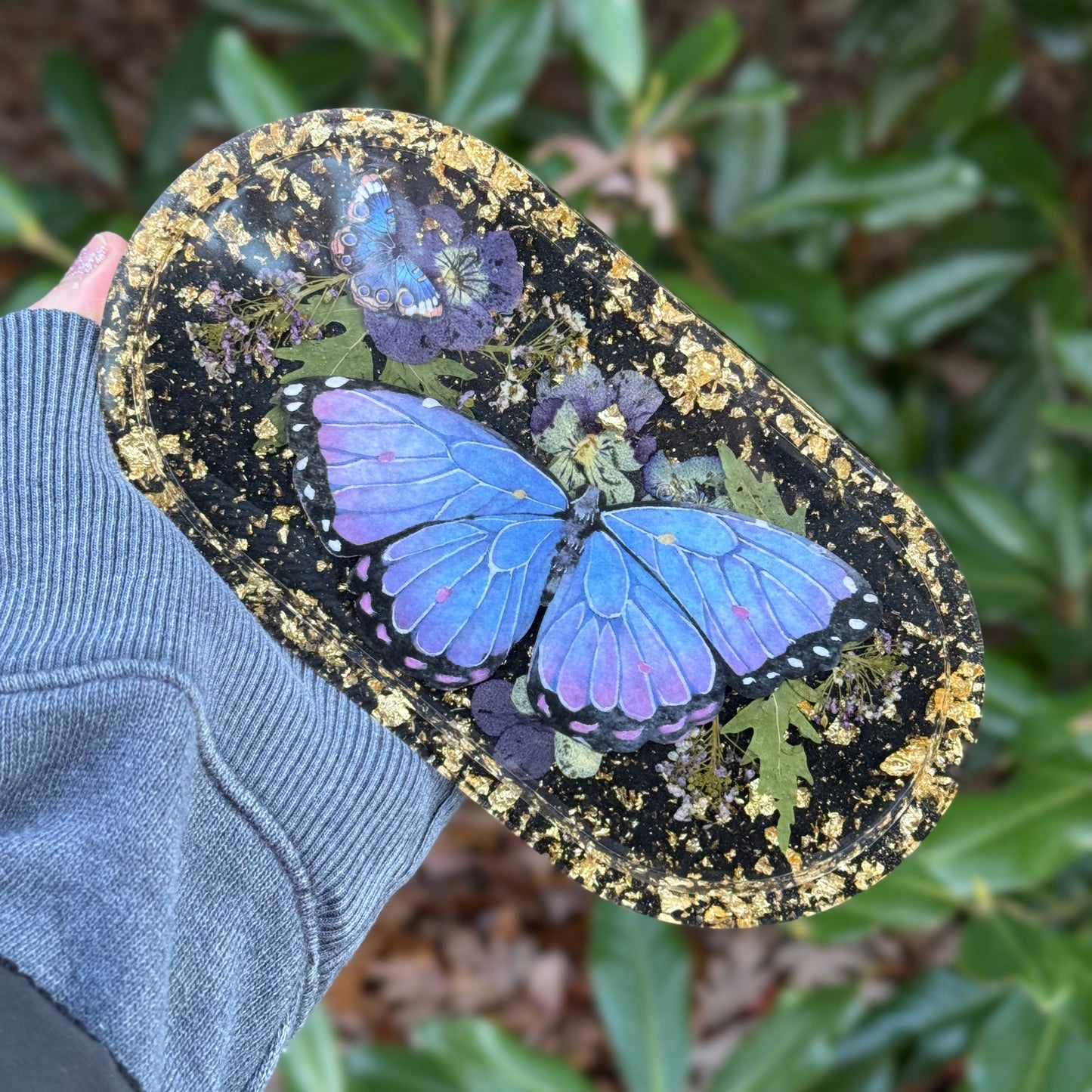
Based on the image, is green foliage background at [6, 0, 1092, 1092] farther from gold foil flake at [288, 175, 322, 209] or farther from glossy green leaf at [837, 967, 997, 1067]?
gold foil flake at [288, 175, 322, 209]

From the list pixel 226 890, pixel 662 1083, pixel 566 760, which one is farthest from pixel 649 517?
pixel 662 1083

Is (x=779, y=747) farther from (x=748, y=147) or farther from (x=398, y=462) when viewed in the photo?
(x=748, y=147)

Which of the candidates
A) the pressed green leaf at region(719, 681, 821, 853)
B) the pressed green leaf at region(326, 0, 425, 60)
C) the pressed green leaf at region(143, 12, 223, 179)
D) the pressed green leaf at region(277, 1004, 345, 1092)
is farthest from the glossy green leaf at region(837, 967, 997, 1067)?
the pressed green leaf at region(143, 12, 223, 179)

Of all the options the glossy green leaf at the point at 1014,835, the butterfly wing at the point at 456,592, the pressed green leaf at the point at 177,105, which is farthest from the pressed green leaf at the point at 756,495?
the pressed green leaf at the point at 177,105

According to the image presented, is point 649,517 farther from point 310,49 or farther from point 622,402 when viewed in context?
point 310,49

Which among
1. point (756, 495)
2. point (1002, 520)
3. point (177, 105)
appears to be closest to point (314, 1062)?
point (756, 495)

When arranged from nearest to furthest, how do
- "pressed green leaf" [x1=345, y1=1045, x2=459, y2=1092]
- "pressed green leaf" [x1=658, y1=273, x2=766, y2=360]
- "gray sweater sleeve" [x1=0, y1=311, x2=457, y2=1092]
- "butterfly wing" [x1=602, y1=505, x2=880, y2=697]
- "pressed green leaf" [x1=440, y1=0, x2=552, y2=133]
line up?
"gray sweater sleeve" [x1=0, y1=311, x2=457, y2=1092] → "butterfly wing" [x1=602, y1=505, x2=880, y2=697] → "pressed green leaf" [x1=658, y1=273, x2=766, y2=360] → "pressed green leaf" [x1=440, y1=0, x2=552, y2=133] → "pressed green leaf" [x1=345, y1=1045, x2=459, y2=1092]

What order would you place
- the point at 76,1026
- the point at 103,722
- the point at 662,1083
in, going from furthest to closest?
1. the point at 662,1083
2. the point at 103,722
3. the point at 76,1026

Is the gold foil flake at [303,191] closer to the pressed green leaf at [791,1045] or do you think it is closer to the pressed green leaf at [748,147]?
the pressed green leaf at [748,147]
